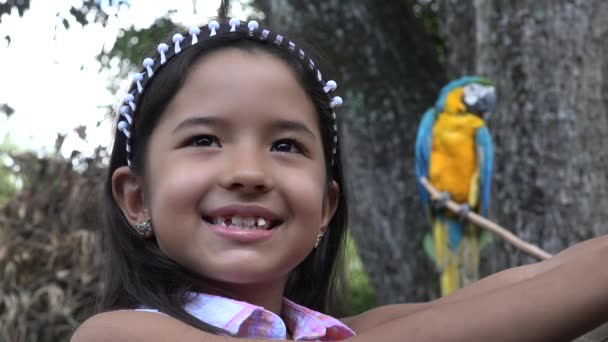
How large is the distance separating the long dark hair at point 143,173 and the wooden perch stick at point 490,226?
1.30 meters

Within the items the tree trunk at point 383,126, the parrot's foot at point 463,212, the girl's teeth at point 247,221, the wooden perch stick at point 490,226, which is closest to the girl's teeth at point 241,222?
the girl's teeth at point 247,221

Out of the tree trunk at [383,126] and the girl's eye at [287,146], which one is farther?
the tree trunk at [383,126]

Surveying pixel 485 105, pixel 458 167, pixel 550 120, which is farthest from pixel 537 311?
pixel 458 167

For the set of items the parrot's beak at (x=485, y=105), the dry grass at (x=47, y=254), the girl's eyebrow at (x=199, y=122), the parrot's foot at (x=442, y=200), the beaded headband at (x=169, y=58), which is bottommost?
→ the dry grass at (x=47, y=254)

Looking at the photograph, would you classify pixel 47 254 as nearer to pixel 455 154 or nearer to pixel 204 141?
pixel 455 154

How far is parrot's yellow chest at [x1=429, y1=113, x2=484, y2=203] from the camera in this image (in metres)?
3.28

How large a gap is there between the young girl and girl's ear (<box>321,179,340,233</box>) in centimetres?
7

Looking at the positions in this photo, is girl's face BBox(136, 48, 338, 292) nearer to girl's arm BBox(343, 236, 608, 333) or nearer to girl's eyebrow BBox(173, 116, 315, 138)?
girl's eyebrow BBox(173, 116, 315, 138)

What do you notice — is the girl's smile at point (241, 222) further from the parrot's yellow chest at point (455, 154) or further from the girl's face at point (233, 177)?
the parrot's yellow chest at point (455, 154)

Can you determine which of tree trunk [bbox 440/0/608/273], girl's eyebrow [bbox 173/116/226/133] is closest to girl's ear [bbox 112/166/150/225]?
girl's eyebrow [bbox 173/116/226/133]

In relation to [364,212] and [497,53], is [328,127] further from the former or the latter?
[364,212]

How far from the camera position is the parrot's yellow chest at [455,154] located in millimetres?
3277

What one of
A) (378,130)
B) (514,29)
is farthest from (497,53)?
(378,130)

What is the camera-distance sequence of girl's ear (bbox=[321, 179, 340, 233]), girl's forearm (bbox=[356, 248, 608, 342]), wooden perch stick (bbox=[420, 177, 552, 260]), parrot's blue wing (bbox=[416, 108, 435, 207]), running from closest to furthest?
girl's forearm (bbox=[356, 248, 608, 342]) → girl's ear (bbox=[321, 179, 340, 233]) → wooden perch stick (bbox=[420, 177, 552, 260]) → parrot's blue wing (bbox=[416, 108, 435, 207])
